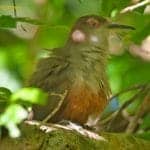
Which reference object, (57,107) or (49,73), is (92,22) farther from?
(57,107)

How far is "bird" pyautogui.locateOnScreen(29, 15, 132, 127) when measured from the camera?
11.2ft

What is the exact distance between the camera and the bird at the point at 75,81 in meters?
3.40

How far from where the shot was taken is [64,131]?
2.71m

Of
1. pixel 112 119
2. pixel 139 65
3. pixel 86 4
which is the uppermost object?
pixel 86 4

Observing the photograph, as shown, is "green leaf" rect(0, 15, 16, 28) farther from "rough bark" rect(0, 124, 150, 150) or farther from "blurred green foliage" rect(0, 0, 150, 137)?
"rough bark" rect(0, 124, 150, 150)

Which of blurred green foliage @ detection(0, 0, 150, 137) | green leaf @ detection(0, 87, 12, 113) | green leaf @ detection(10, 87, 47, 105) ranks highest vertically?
green leaf @ detection(10, 87, 47, 105)

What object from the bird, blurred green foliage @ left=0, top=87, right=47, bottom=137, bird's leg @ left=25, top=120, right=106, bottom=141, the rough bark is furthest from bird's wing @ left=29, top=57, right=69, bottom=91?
blurred green foliage @ left=0, top=87, right=47, bottom=137

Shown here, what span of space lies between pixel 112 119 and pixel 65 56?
752 mm

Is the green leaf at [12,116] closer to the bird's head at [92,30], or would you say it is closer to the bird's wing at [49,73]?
the bird's wing at [49,73]

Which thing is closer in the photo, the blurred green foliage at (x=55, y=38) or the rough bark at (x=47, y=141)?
the rough bark at (x=47, y=141)

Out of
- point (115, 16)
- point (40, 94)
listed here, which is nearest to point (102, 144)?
point (40, 94)

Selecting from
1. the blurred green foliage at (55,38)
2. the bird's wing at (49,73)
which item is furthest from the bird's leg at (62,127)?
the blurred green foliage at (55,38)

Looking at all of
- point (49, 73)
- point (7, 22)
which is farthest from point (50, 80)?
point (7, 22)

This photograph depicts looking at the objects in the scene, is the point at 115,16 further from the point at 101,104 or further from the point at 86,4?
the point at 101,104
